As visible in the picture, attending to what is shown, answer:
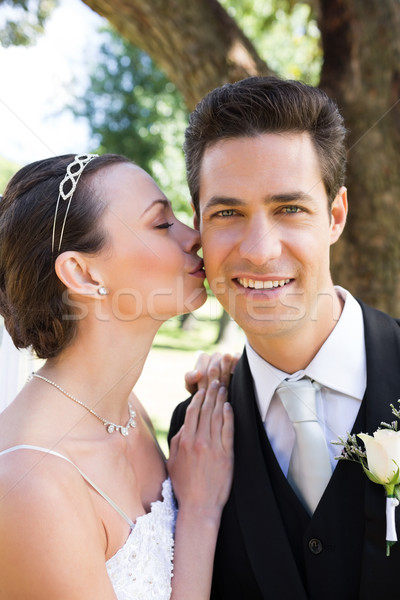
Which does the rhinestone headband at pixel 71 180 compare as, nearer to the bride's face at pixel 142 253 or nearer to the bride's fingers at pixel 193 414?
the bride's face at pixel 142 253

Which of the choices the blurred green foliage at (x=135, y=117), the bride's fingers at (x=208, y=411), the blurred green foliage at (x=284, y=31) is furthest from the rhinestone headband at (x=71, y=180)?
the blurred green foliage at (x=135, y=117)

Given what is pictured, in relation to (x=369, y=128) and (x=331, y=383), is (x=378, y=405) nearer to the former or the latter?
(x=331, y=383)

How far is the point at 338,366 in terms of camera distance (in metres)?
2.47

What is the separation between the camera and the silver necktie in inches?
90.0

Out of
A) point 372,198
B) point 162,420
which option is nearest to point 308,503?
point 372,198

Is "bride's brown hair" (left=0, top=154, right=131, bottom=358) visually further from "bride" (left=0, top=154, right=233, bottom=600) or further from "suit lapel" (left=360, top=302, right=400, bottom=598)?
"suit lapel" (left=360, top=302, right=400, bottom=598)

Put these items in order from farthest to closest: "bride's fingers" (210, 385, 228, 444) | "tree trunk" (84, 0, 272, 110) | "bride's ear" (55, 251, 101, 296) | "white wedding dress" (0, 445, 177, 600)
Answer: "tree trunk" (84, 0, 272, 110)
"bride's fingers" (210, 385, 228, 444)
"bride's ear" (55, 251, 101, 296)
"white wedding dress" (0, 445, 177, 600)

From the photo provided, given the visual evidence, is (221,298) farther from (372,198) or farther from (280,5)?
(280,5)

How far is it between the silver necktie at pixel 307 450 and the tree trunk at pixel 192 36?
2357 mm

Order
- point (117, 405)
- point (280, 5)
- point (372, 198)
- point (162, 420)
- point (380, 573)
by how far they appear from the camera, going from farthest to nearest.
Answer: point (162, 420) < point (280, 5) < point (372, 198) < point (117, 405) < point (380, 573)

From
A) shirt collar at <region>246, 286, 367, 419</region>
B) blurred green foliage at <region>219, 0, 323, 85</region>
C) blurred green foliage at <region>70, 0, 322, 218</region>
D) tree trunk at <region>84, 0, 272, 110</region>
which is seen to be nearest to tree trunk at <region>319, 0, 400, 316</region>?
blurred green foliage at <region>219, 0, 323, 85</region>

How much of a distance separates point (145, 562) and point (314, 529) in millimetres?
673

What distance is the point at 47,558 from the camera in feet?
6.17

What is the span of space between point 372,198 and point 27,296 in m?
2.49
